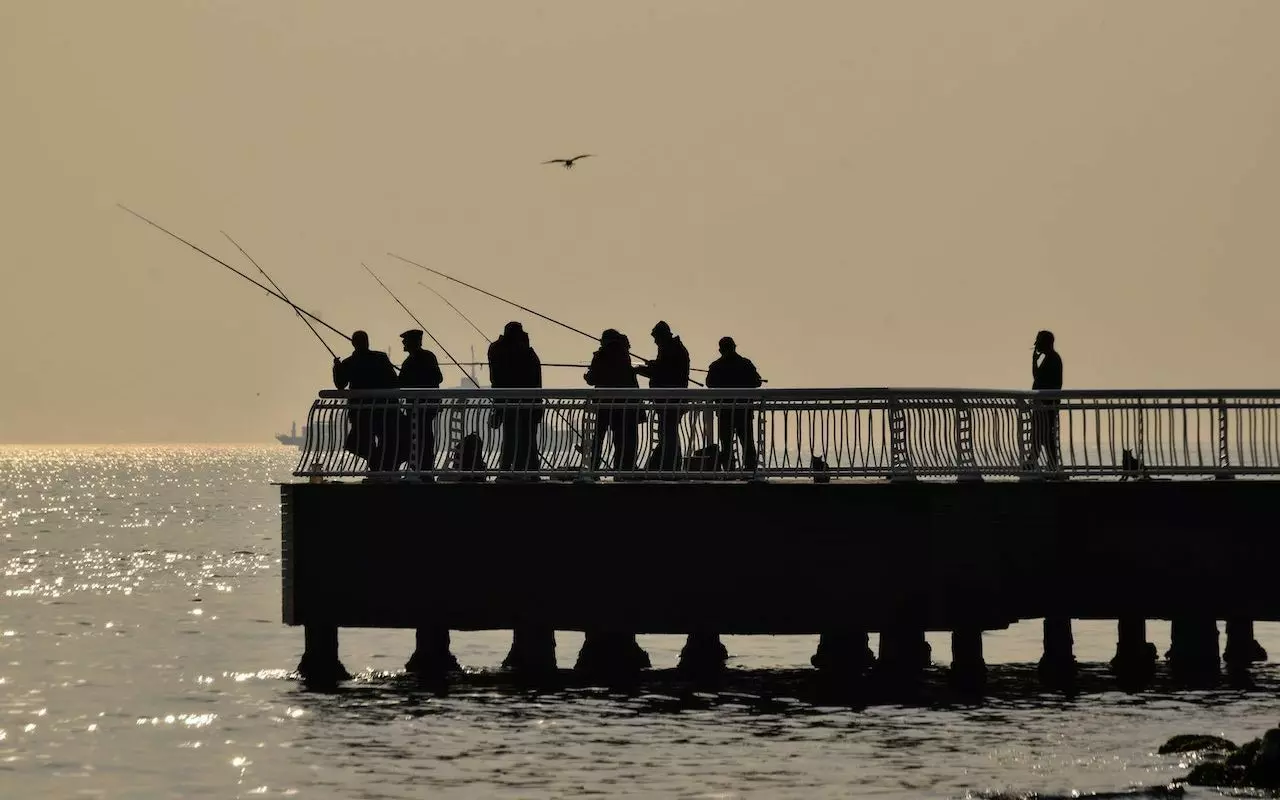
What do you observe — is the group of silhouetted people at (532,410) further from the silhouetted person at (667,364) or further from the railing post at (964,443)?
the railing post at (964,443)

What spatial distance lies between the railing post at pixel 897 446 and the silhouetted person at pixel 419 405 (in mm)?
5535

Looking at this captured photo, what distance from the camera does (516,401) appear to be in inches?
1264

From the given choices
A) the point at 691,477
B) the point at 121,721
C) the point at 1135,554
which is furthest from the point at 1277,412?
the point at 121,721

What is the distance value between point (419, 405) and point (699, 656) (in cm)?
602

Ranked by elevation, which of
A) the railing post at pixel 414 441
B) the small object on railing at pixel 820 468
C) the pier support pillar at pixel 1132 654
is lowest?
the pier support pillar at pixel 1132 654

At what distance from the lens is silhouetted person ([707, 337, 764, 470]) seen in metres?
32.0

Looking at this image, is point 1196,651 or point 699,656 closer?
point 699,656

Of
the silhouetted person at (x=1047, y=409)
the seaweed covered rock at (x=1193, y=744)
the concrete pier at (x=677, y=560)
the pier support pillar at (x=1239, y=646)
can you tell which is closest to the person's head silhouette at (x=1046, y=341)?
the silhouetted person at (x=1047, y=409)

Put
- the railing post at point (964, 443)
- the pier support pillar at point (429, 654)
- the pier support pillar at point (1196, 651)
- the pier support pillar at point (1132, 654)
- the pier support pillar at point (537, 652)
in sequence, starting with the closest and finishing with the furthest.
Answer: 1. the railing post at point (964, 443)
2. the pier support pillar at point (537, 652)
3. the pier support pillar at point (429, 654)
4. the pier support pillar at point (1132, 654)
5. the pier support pillar at point (1196, 651)

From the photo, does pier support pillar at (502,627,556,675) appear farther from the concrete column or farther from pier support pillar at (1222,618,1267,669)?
pier support pillar at (1222,618,1267,669)

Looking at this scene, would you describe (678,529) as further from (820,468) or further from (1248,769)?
(1248,769)

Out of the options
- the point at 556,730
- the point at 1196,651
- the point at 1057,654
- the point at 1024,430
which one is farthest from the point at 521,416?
the point at 1196,651

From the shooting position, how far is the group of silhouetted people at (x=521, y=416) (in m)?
32.1

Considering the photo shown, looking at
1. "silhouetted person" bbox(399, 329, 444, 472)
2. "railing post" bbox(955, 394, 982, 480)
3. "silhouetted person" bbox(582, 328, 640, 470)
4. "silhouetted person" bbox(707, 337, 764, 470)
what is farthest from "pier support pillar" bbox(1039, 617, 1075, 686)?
"silhouetted person" bbox(399, 329, 444, 472)
